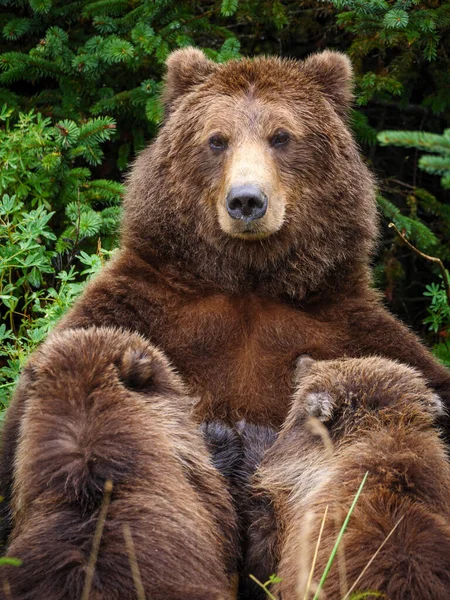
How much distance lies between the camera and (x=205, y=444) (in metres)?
4.10

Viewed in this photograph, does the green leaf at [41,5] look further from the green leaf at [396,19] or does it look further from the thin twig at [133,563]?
the thin twig at [133,563]

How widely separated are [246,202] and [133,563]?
174 centimetres

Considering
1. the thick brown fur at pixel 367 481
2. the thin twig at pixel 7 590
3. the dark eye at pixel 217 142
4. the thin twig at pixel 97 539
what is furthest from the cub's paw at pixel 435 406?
the thin twig at pixel 7 590

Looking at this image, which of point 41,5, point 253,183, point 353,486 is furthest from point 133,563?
point 41,5

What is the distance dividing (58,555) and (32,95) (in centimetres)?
479

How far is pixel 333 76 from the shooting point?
514 cm

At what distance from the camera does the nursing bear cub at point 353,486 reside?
3.26m

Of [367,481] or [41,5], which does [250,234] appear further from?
[41,5]

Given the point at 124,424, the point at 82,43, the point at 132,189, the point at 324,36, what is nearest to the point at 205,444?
the point at 124,424

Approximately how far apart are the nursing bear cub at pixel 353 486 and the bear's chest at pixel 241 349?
0.19m

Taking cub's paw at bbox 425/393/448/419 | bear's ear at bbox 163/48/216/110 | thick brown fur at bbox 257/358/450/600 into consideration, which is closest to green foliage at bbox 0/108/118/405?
bear's ear at bbox 163/48/216/110

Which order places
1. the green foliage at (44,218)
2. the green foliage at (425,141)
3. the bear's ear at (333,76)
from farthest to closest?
the green foliage at (44,218) → the bear's ear at (333,76) → the green foliage at (425,141)

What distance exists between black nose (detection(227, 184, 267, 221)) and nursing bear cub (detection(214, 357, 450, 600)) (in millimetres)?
665

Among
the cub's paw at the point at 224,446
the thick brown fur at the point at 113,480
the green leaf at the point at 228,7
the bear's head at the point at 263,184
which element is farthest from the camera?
the green leaf at the point at 228,7
